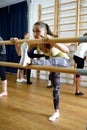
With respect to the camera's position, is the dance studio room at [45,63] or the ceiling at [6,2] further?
the ceiling at [6,2]

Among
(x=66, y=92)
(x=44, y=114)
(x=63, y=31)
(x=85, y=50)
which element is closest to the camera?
(x=44, y=114)

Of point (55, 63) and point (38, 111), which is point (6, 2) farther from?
point (55, 63)

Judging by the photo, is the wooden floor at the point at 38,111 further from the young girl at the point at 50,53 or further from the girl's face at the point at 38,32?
the girl's face at the point at 38,32

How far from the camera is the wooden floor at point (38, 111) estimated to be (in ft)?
7.29

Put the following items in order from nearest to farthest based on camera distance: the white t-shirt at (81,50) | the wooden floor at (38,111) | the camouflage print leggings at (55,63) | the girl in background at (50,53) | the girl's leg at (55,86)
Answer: the girl in background at (50,53) < the camouflage print leggings at (55,63) < the wooden floor at (38,111) < the girl's leg at (55,86) < the white t-shirt at (81,50)

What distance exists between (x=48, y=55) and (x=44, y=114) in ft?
2.79

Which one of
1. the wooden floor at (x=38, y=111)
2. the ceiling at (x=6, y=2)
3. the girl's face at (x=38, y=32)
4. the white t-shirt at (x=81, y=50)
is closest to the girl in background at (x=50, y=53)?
the girl's face at (x=38, y=32)

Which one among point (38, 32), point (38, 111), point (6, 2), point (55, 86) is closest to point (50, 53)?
point (38, 32)

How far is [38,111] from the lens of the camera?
274cm

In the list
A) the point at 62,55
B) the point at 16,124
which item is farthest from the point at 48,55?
the point at 16,124

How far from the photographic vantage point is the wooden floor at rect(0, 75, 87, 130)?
222 centimetres

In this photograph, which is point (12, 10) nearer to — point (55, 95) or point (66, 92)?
point (66, 92)

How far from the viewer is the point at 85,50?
3.59 metres

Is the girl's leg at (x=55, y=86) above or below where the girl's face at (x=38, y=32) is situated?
below
